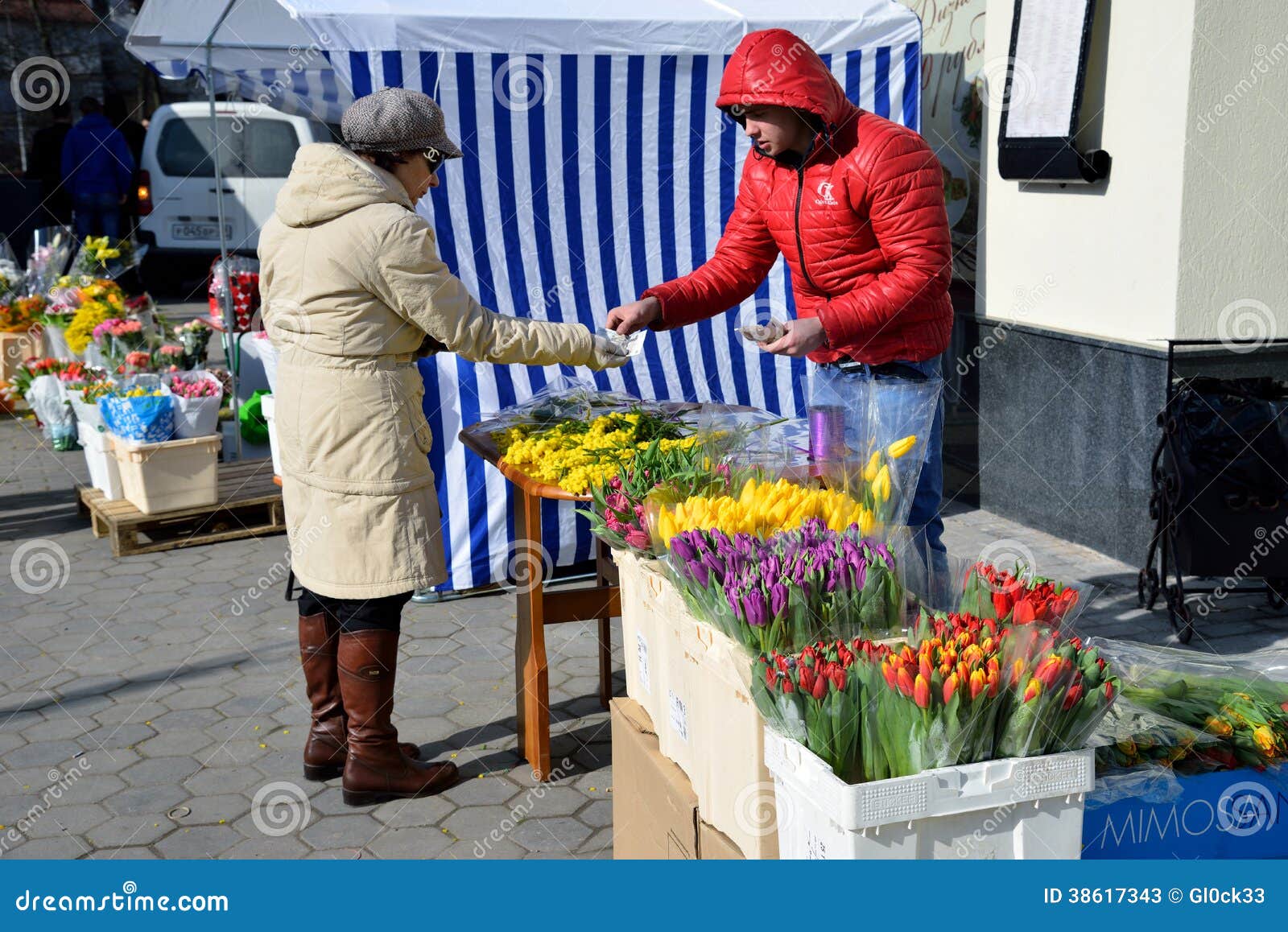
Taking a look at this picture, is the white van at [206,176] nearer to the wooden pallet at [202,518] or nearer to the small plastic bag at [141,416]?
the wooden pallet at [202,518]

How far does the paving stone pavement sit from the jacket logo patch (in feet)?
5.94

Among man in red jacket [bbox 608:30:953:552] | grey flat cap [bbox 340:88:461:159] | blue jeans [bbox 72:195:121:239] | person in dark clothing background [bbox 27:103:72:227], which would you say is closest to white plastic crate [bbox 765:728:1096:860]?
man in red jacket [bbox 608:30:953:552]

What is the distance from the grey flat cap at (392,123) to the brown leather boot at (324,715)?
1.38 meters

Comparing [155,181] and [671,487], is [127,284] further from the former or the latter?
[671,487]

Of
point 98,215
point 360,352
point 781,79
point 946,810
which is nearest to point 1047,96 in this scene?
point 781,79

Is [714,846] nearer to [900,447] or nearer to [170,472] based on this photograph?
[900,447]

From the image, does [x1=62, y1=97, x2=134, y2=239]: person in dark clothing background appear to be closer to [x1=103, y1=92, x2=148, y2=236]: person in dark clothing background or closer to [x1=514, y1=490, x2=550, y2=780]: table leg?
[x1=103, y1=92, x2=148, y2=236]: person in dark clothing background

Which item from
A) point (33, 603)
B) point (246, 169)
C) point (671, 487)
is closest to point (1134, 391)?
point (671, 487)

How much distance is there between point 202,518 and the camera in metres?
6.59

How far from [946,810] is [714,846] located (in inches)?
23.9

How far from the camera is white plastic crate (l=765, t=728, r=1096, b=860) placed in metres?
2.00

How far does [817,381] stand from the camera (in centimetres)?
362

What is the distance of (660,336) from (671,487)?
10.1ft

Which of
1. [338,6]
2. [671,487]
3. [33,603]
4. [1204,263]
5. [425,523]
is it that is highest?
[338,6]
